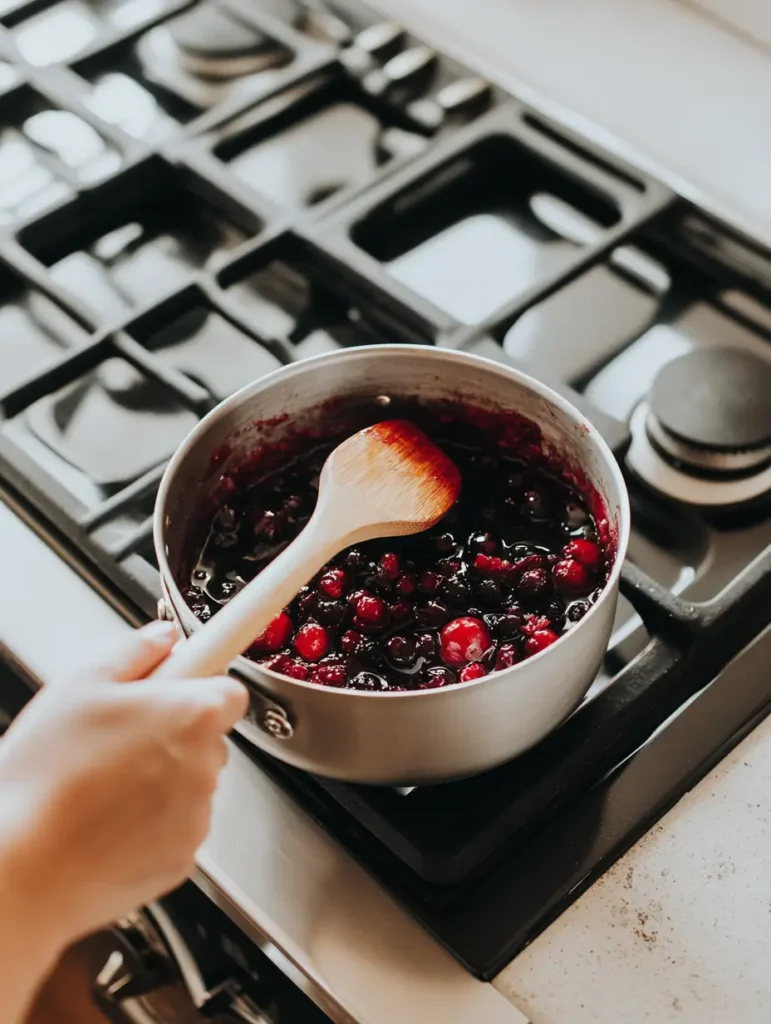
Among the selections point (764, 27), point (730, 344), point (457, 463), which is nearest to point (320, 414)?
point (457, 463)

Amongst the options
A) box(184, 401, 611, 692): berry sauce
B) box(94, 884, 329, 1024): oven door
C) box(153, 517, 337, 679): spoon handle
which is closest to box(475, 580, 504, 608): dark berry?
box(184, 401, 611, 692): berry sauce

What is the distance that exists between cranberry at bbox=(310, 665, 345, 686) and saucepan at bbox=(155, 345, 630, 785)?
0.12 ft

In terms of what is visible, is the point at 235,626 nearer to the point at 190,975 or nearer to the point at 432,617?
the point at 432,617

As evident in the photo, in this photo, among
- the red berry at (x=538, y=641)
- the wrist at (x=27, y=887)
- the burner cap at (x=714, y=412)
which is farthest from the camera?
the burner cap at (x=714, y=412)

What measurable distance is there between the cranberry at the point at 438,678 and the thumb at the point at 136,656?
12cm

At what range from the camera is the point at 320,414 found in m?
0.64

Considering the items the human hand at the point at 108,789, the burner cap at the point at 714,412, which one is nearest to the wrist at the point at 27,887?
the human hand at the point at 108,789

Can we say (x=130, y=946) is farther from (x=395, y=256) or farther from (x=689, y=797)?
(x=395, y=256)

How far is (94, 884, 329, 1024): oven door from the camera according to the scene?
Result: 611 mm

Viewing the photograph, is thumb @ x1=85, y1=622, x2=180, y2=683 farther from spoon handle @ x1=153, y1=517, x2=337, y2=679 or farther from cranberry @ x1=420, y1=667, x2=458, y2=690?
cranberry @ x1=420, y1=667, x2=458, y2=690

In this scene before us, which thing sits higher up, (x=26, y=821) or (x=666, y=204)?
(x=26, y=821)

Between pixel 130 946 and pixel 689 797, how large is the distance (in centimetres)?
32

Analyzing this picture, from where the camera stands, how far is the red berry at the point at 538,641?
0.55m

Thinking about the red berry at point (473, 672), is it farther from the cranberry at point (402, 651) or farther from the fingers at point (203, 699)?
the fingers at point (203, 699)
